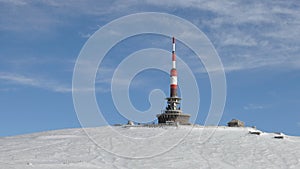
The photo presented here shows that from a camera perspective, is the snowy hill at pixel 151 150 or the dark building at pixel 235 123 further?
the dark building at pixel 235 123

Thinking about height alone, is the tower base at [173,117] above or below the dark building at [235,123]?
above

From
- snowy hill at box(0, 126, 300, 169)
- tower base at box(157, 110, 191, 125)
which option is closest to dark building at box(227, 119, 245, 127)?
snowy hill at box(0, 126, 300, 169)

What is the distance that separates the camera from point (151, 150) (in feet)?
156

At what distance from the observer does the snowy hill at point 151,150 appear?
41.5m

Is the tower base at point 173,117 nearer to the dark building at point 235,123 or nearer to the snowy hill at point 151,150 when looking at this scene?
the dark building at point 235,123

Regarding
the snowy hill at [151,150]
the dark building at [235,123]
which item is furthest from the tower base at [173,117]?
the snowy hill at [151,150]

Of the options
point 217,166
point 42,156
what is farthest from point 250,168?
point 42,156

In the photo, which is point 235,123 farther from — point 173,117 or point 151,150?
point 151,150

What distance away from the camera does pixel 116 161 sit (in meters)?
42.4

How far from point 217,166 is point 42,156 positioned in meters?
16.0

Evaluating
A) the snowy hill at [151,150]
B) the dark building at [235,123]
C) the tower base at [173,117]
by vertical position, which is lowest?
the snowy hill at [151,150]

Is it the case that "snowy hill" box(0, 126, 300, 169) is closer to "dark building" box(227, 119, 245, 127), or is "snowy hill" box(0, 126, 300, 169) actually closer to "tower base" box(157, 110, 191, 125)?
"dark building" box(227, 119, 245, 127)

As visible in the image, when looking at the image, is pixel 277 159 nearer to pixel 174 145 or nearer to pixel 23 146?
pixel 174 145

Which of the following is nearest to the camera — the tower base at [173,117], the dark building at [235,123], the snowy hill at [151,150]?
the snowy hill at [151,150]
